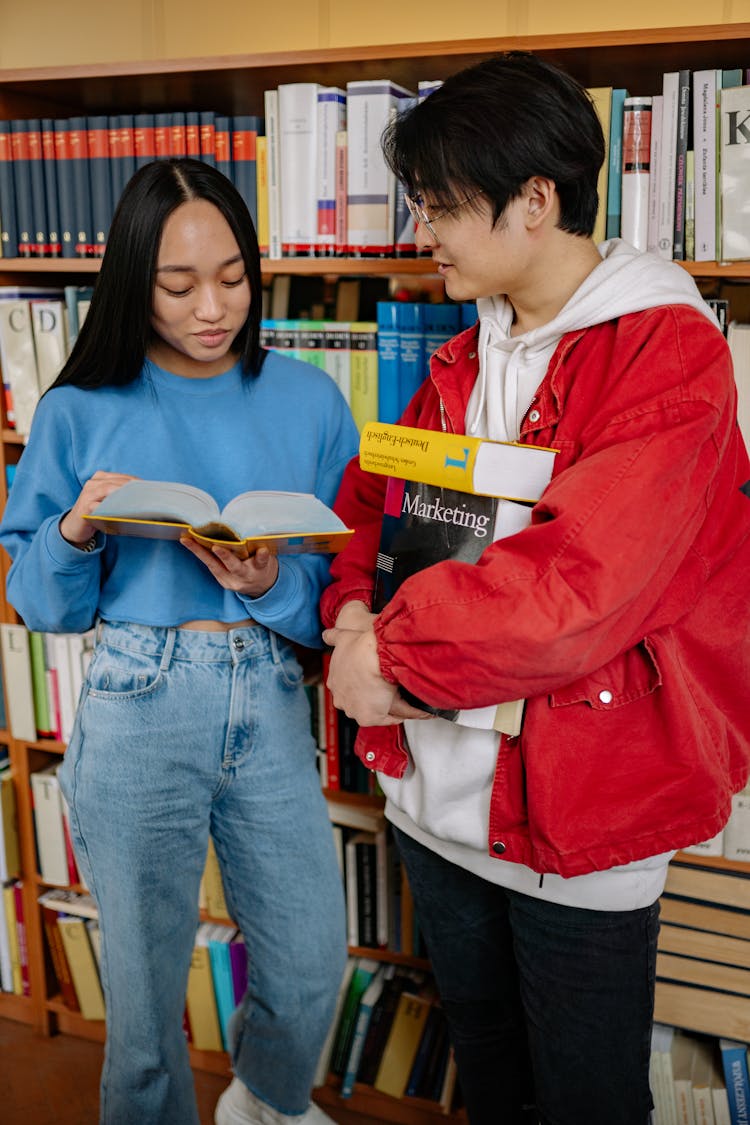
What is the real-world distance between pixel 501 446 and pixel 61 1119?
1.78m

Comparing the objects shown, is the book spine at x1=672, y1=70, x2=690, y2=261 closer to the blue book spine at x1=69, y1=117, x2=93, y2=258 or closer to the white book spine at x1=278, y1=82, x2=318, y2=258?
the white book spine at x1=278, y1=82, x2=318, y2=258

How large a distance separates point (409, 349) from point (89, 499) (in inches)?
27.3

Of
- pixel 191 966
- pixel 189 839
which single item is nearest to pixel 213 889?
pixel 191 966

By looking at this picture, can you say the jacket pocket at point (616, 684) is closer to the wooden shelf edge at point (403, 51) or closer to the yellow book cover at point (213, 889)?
the wooden shelf edge at point (403, 51)

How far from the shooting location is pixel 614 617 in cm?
102

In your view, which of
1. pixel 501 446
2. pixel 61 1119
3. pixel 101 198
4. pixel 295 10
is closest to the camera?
pixel 501 446

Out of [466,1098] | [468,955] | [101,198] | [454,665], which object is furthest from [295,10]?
[466,1098]

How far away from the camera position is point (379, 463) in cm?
124

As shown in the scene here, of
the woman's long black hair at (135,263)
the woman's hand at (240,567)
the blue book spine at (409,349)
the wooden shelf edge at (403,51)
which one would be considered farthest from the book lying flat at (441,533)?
the wooden shelf edge at (403,51)

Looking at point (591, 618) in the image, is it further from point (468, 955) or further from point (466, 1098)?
point (466, 1098)

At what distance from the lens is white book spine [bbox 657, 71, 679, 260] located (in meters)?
1.55

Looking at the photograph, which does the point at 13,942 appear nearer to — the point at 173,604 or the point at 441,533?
the point at 173,604

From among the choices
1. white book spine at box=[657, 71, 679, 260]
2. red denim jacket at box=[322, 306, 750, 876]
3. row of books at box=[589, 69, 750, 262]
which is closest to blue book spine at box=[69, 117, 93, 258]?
row of books at box=[589, 69, 750, 262]

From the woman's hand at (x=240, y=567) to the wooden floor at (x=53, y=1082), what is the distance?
4.28 feet
